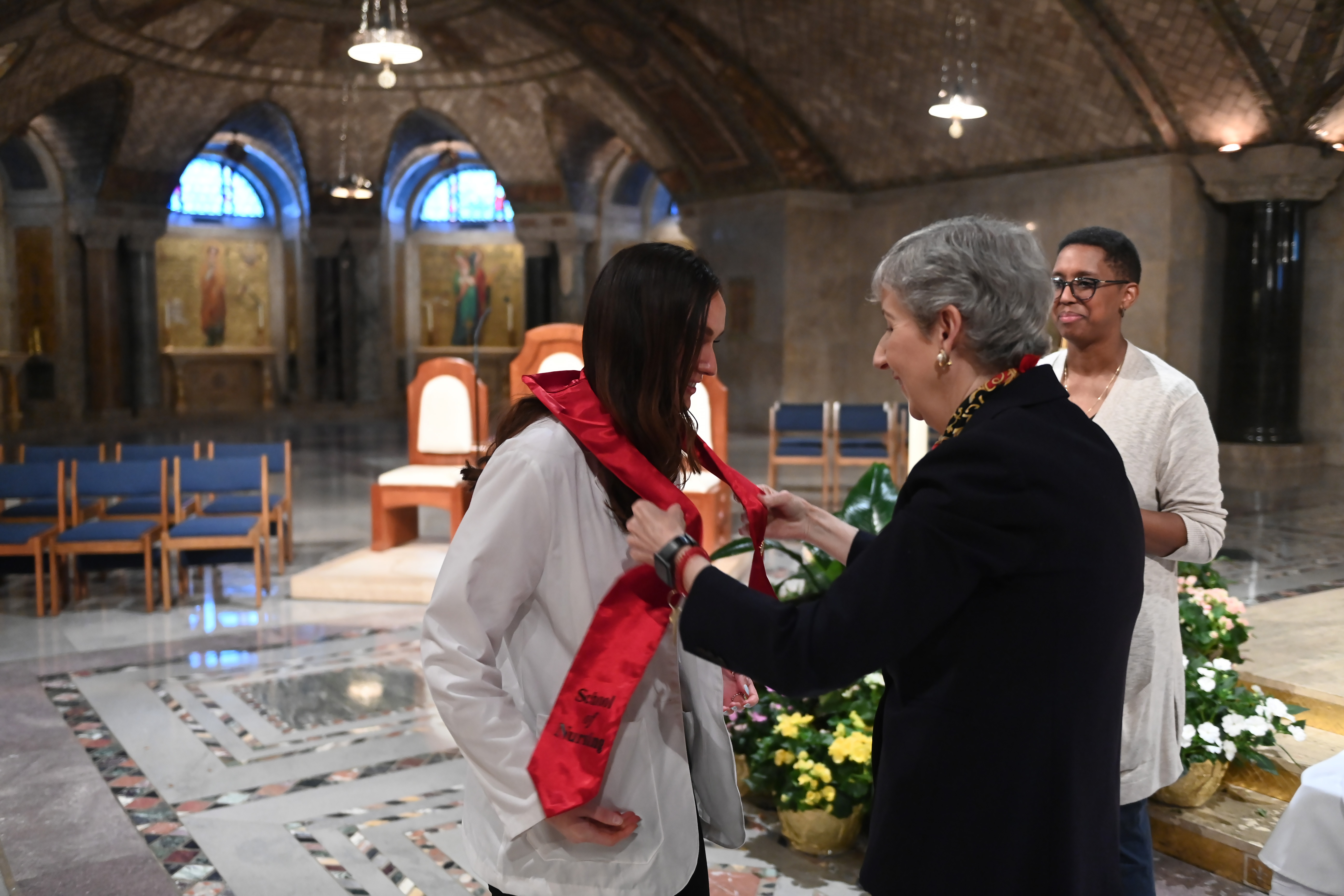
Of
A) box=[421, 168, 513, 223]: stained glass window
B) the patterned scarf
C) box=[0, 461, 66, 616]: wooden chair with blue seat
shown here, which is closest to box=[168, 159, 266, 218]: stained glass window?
box=[421, 168, 513, 223]: stained glass window

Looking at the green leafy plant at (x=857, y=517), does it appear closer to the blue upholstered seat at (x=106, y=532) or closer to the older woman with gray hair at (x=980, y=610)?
the older woman with gray hair at (x=980, y=610)

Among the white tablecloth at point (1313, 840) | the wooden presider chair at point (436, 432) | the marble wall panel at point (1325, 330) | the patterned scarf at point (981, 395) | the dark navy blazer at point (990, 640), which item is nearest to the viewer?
the dark navy blazer at point (990, 640)

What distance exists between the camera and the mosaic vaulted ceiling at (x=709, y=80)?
10609 mm

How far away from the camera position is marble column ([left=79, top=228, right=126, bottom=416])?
18.3 metres

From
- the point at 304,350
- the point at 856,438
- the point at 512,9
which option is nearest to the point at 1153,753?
the point at 856,438

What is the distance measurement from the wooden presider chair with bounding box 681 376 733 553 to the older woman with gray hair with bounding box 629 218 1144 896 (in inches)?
201

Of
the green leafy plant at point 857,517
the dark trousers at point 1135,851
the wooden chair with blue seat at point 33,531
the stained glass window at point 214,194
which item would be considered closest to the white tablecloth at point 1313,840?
the dark trousers at point 1135,851

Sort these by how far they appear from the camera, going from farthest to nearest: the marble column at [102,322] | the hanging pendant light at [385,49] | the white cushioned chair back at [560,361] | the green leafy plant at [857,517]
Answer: the marble column at [102,322]
the hanging pendant light at [385,49]
the white cushioned chair back at [560,361]
the green leafy plant at [857,517]

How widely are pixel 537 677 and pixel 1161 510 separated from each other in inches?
56.3

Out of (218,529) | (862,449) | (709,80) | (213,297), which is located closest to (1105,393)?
(218,529)

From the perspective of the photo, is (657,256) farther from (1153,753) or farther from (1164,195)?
(1164,195)

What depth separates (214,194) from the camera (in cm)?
2167

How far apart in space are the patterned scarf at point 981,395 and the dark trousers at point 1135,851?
1.15m

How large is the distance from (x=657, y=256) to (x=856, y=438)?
8.63 metres
